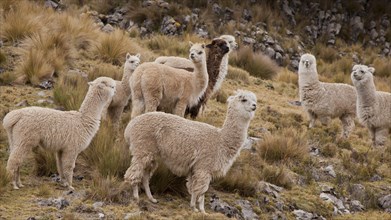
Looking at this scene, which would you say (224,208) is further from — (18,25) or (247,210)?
(18,25)

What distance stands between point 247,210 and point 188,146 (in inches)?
51.3

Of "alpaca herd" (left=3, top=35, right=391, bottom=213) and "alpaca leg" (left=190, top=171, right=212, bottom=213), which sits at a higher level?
"alpaca herd" (left=3, top=35, right=391, bottom=213)

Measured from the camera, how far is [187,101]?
9023 millimetres

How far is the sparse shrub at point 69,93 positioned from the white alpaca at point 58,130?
1.93 m

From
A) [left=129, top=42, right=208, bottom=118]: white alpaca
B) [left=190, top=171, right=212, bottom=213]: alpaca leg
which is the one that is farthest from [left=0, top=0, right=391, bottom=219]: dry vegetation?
[left=129, top=42, right=208, bottom=118]: white alpaca

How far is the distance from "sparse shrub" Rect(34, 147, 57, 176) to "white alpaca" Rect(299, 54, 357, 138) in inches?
238

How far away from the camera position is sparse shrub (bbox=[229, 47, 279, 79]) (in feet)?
54.2

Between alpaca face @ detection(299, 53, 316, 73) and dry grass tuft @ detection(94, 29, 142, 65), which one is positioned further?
dry grass tuft @ detection(94, 29, 142, 65)

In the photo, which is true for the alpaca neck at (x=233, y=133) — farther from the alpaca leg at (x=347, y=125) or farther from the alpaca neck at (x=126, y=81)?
the alpaca leg at (x=347, y=125)

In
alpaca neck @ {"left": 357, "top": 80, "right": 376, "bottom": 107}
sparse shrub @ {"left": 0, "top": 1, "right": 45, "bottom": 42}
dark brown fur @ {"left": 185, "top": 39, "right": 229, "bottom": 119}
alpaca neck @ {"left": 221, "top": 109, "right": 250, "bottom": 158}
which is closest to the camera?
alpaca neck @ {"left": 221, "top": 109, "right": 250, "bottom": 158}

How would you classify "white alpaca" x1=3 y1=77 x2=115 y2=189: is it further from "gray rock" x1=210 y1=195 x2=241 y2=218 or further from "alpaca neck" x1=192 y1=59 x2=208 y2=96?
"alpaca neck" x1=192 y1=59 x2=208 y2=96

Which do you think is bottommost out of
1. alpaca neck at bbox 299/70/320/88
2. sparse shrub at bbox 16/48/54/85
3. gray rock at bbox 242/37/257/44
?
sparse shrub at bbox 16/48/54/85

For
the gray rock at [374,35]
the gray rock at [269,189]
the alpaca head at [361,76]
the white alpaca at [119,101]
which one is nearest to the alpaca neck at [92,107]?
the white alpaca at [119,101]

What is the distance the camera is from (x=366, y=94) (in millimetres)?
11234
